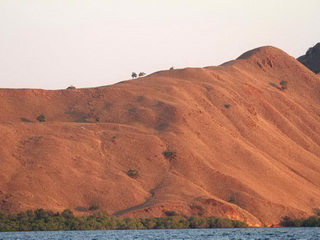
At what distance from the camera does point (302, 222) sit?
313 feet

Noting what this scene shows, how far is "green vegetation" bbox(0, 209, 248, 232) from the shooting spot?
271ft

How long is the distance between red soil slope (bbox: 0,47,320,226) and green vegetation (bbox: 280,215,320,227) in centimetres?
122

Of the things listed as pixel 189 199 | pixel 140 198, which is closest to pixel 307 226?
pixel 189 199

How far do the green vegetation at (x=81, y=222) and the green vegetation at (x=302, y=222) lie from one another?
11.3m

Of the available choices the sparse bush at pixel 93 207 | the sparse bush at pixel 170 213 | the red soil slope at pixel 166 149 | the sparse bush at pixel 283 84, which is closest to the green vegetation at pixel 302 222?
the red soil slope at pixel 166 149

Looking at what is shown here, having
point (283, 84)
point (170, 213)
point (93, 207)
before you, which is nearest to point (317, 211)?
point (170, 213)

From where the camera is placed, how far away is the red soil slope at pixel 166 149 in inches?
3696

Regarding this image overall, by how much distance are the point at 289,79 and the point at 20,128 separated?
66798 millimetres

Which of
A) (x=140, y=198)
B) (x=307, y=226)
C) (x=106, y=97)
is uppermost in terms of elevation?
(x=106, y=97)

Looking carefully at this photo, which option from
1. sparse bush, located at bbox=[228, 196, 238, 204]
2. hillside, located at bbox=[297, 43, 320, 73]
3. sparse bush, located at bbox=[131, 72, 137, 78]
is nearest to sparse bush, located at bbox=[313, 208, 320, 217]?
sparse bush, located at bbox=[228, 196, 238, 204]

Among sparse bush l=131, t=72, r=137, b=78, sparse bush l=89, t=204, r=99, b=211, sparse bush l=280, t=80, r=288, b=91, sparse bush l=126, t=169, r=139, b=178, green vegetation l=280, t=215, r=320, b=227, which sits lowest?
green vegetation l=280, t=215, r=320, b=227

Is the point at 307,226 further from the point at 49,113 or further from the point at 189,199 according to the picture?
the point at 49,113

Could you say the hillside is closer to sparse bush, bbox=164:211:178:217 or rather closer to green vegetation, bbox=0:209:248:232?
sparse bush, bbox=164:211:178:217

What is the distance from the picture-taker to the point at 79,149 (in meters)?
103
